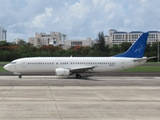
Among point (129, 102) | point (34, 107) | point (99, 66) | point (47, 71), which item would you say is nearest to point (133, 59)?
point (99, 66)

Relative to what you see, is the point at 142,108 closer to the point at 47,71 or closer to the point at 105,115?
the point at 105,115

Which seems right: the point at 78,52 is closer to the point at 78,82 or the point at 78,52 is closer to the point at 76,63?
the point at 76,63

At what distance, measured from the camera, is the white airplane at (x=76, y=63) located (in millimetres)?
38062

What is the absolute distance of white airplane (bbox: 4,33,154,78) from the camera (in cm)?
3806

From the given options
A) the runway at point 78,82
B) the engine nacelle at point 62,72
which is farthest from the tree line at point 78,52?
the runway at point 78,82

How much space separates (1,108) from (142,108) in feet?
22.3

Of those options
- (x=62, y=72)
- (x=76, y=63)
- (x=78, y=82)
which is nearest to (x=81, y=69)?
(x=76, y=63)

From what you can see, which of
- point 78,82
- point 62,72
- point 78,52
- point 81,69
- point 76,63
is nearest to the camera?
point 78,82

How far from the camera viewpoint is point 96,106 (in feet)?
50.7

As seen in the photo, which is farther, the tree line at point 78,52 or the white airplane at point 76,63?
the tree line at point 78,52

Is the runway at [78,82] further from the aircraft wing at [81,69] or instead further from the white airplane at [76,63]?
the white airplane at [76,63]

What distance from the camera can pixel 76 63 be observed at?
3959 cm

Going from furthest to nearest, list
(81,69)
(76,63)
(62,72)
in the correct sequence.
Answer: (76,63)
(81,69)
(62,72)

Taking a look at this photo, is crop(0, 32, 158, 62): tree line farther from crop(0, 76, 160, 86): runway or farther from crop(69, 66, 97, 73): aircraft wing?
crop(0, 76, 160, 86): runway
